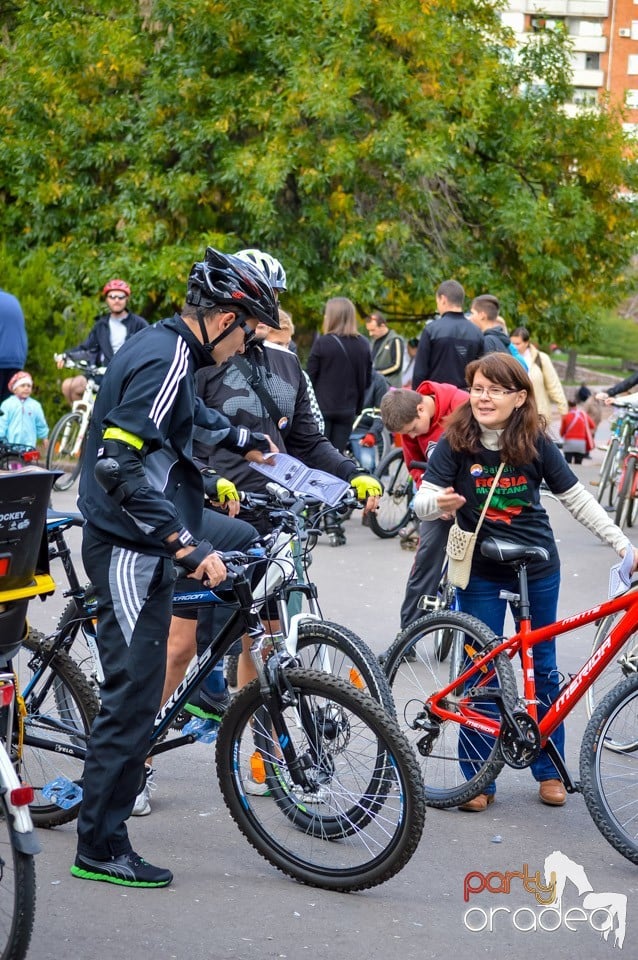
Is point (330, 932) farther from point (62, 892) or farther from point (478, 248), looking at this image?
point (478, 248)

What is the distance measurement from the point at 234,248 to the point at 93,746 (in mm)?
14121

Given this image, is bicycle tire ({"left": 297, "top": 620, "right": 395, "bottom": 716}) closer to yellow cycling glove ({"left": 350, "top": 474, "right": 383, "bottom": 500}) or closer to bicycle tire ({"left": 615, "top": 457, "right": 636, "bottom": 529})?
yellow cycling glove ({"left": 350, "top": 474, "right": 383, "bottom": 500})

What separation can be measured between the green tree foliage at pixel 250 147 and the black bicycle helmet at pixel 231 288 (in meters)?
12.4

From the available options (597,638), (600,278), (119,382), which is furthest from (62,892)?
(600,278)

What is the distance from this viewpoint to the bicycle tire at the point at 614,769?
4.51 metres

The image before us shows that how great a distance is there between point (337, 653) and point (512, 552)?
801mm

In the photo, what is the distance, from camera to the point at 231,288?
13.8ft

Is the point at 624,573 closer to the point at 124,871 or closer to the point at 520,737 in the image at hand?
A: the point at 520,737

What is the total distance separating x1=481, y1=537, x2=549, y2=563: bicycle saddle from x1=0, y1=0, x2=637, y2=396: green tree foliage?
12.1 meters

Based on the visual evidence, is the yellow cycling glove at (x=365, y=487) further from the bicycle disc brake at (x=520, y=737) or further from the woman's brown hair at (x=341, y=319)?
the woman's brown hair at (x=341, y=319)

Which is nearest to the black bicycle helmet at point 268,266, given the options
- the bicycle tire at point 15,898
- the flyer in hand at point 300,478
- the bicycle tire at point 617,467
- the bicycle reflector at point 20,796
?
the flyer in hand at point 300,478

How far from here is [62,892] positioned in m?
4.20

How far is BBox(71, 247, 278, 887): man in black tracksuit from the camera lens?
3982mm

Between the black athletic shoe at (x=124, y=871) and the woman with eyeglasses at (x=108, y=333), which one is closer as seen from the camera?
the black athletic shoe at (x=124, y=871)
